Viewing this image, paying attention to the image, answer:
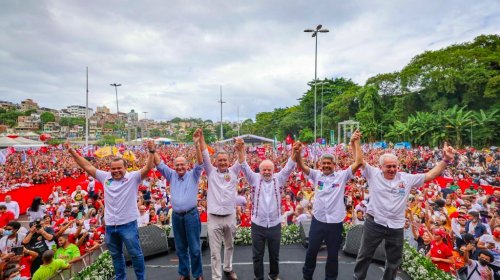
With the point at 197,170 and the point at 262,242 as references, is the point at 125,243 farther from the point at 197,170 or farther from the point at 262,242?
the point at 262,242

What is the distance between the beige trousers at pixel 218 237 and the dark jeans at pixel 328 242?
40.7 inches

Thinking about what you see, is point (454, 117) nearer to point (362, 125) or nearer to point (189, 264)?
point (362, 125)

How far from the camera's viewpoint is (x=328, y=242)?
3.60m

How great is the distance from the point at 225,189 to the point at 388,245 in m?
2.06

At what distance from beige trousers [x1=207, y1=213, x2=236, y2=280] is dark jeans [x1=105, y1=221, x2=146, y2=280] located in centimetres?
85

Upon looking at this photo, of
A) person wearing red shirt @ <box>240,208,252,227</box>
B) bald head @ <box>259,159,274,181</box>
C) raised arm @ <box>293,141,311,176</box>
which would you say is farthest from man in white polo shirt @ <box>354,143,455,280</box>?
person wearing red shirt @ <box>240,208,252,227</box>

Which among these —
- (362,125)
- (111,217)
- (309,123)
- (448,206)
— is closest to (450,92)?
(362,125)

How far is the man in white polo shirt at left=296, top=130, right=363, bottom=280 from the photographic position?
3.56 metres

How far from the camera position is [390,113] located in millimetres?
41500

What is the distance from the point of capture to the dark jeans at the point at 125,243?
3.46m

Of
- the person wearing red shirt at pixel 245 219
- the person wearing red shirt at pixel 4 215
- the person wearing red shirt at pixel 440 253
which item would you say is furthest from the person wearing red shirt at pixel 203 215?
the person wearing red shirt at pixel 440 253

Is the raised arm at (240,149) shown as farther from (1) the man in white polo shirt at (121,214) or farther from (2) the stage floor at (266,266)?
(2) the stage floor at (266,266)

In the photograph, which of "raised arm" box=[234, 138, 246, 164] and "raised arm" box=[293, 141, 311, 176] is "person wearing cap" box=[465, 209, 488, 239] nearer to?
"raised arm" box=[293, 141, 311, 176]

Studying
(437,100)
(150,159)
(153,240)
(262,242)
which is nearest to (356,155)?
(262,242)
